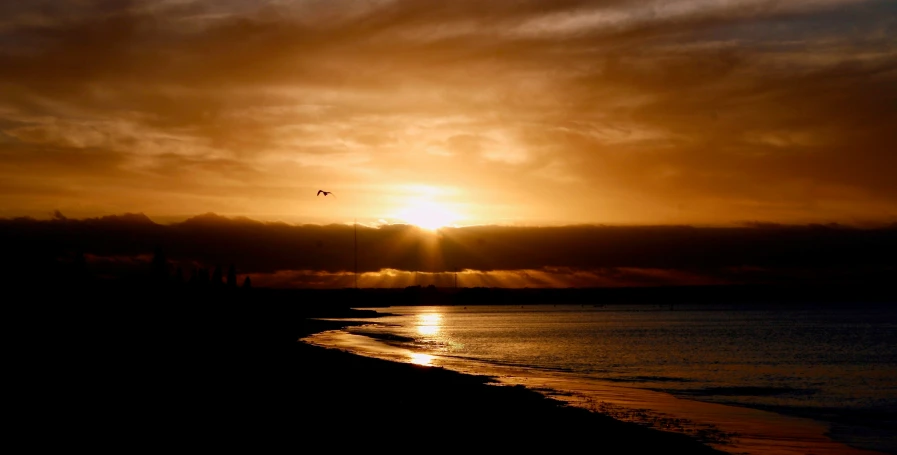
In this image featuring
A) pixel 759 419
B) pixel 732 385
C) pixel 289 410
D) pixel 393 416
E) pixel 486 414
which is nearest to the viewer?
pixel 289 410

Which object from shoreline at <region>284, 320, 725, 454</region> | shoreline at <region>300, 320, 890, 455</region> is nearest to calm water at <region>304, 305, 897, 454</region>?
shoreline at <region>300, 320, 890, 455</region>

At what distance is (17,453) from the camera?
57.9ft

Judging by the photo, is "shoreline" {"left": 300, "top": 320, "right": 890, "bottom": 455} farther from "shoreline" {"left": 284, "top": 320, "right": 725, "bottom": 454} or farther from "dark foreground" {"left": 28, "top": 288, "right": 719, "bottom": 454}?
"dark foreground" {"left": 28, "top": 288, "right": 719, "bottom": 454}

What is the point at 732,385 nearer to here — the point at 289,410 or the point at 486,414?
the point at 486,414

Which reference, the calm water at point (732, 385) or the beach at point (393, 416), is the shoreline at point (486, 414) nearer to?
the beach at point (393, 416)

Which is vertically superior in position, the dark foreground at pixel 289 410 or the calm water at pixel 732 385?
the dark foreground at pixel 289 410

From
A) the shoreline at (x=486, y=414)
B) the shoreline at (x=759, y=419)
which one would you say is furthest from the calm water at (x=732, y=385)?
the shoreline at (x=486, y=414)

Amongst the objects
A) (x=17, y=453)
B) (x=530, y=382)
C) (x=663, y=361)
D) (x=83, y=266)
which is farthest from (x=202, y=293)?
(x=17, y=453)

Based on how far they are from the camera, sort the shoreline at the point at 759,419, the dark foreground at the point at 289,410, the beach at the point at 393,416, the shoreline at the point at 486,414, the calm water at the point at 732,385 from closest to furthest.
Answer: the dark foreground at the point at 289,410 → the beach at the point at 393,416 → the shoreline at the point at 486,414 → the shoreline at the point at 759,419 → the calm water at the point at 732,385

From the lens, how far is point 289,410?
86.0 feet

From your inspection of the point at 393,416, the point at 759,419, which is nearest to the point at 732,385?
the point at 759,419

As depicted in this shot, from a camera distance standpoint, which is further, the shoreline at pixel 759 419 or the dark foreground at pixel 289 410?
the shoreline at pixel 759 419

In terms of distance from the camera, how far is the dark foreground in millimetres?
20969

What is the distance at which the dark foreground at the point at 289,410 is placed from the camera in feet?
68.8
